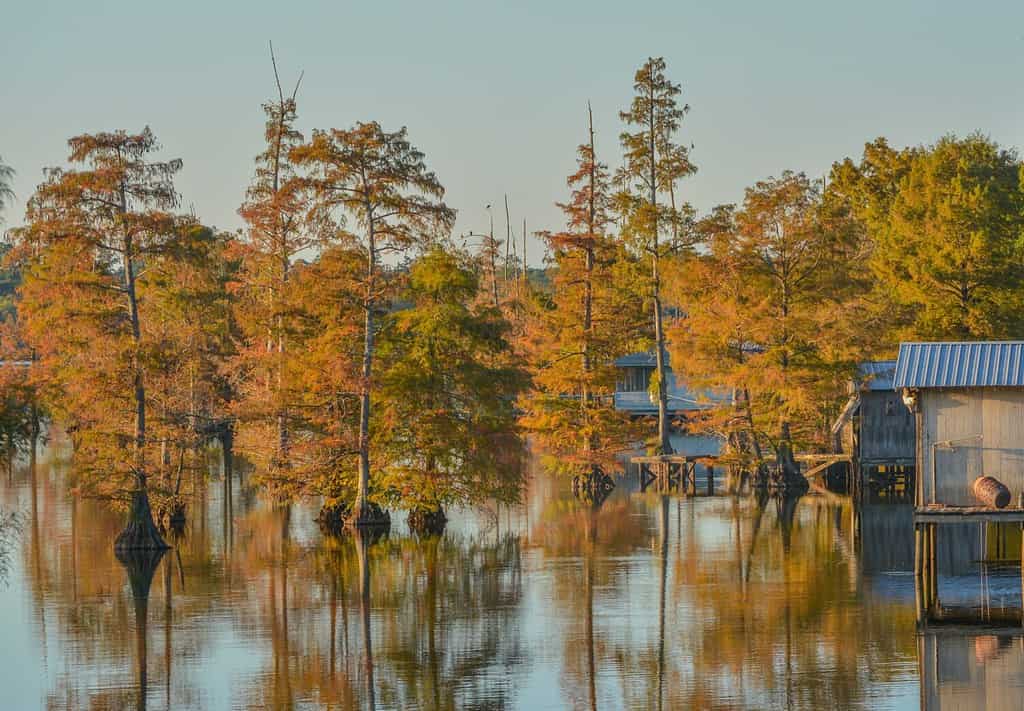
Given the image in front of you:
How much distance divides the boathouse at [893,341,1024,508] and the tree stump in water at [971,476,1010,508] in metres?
0.25

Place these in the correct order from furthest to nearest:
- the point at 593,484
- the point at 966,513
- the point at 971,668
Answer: the point at 593,484 → the point at 966,513 → the point at 971,668

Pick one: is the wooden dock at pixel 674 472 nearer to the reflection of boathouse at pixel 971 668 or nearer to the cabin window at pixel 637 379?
the cabin window at pixel 637 379

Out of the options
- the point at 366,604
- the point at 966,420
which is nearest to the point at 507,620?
the point at 366,604

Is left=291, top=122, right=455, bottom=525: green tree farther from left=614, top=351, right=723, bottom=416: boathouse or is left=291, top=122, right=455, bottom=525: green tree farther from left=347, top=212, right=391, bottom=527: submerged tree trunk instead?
left=614, top=351, right=723, bottom=416: boathouse

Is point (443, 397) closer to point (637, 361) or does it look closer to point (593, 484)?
point (593, 484)

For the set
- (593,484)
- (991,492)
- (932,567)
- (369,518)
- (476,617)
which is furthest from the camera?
(593,484)

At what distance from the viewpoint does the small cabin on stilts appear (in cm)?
2938

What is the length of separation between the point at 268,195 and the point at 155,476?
74.6 ft

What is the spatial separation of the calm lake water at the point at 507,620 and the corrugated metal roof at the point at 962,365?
14.4 ft

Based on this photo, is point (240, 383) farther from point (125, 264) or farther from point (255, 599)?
point (255, 599)

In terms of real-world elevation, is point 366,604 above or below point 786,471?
below

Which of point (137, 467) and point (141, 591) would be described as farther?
point (137, 467)

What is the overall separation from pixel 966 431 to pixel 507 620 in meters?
9.54

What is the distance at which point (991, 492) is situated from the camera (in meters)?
28.9
